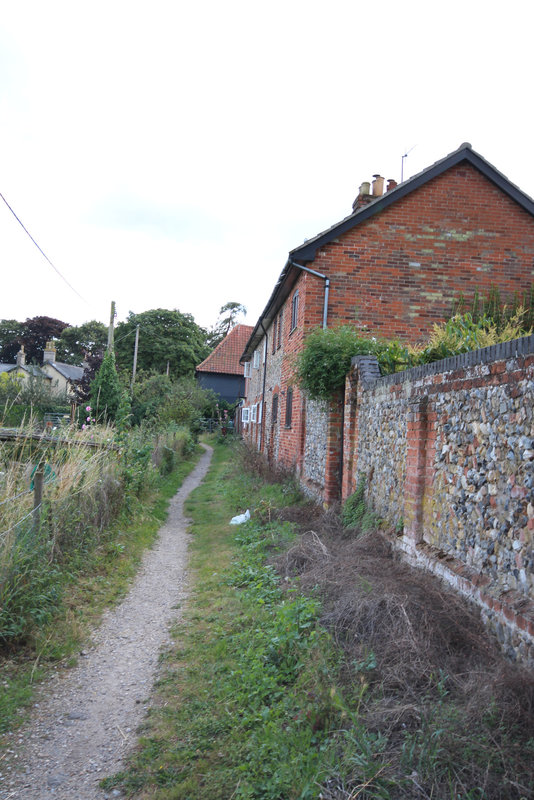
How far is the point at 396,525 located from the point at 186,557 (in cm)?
376

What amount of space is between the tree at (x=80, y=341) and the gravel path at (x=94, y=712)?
57.1 metres

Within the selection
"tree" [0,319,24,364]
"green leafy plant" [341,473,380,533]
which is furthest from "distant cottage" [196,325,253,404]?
"green leafy plant" [341,473,380,533]

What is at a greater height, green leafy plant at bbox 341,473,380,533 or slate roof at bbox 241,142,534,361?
slate roof at bbox 241,142,534,361

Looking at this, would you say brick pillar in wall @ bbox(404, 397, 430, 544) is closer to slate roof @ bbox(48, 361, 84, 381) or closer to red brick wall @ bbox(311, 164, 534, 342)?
red brick wall @ bbox(311, 164, 534, 342)

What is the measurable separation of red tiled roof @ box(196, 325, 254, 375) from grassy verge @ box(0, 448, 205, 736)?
33.2 m

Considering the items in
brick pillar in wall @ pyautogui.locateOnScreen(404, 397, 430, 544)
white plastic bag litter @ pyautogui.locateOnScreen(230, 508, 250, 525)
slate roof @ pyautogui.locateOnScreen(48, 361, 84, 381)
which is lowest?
white plastic bag litter @ pyautogui.locateOnScreen(230, 508, 250, 525)

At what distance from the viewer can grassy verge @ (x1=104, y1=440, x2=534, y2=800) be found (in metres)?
2.48

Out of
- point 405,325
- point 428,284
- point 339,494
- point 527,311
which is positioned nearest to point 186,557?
point 339,494

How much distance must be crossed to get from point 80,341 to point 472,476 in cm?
6139

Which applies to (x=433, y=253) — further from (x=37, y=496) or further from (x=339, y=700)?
(x=339, y=700)

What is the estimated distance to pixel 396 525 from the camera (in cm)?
559

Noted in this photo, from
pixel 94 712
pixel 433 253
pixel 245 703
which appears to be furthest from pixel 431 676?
pixel 433 253

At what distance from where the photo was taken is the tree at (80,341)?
2354 inches

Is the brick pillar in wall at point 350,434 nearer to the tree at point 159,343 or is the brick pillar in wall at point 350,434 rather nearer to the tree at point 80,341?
the tree at point 159,343
